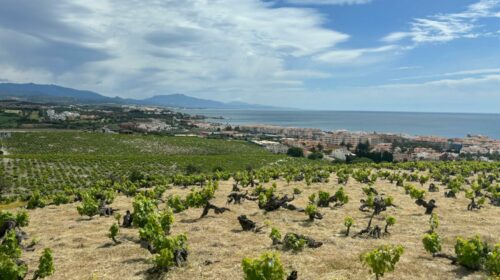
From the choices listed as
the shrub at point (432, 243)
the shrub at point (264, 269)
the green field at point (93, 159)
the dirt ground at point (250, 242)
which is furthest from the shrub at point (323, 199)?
the green field at point (93, 159)

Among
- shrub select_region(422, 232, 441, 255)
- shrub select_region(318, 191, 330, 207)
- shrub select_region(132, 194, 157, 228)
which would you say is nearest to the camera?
shrub select_region(422, 232, 441, 255)

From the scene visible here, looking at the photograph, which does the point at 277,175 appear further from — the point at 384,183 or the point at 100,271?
the point at 100,271

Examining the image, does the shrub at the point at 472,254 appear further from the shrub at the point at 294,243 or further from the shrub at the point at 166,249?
the shrub at the point at 166,249

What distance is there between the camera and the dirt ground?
1484 centimetres

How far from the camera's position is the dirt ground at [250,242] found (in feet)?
48.7

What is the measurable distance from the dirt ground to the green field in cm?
3835

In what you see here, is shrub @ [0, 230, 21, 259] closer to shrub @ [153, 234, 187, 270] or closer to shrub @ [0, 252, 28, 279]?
shrub @ [0, 252, 28, 279]

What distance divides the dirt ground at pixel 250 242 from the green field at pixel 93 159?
1510 inches

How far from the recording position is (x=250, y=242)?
18.8 metres

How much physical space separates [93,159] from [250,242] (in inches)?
3065

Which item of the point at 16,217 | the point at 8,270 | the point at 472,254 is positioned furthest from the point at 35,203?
the point at 472,254

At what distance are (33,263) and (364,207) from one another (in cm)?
2066

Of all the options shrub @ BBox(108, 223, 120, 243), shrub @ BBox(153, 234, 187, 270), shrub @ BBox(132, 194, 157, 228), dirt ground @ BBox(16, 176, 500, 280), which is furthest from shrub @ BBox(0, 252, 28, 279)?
shrub @ BBox(132, 194, 157, 228)

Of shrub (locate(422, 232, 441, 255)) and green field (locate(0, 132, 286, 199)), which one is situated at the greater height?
shrub (locate(422, 232, 441, 255))
